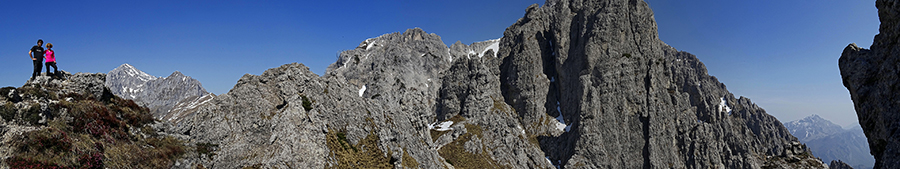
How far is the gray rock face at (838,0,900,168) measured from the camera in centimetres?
1764

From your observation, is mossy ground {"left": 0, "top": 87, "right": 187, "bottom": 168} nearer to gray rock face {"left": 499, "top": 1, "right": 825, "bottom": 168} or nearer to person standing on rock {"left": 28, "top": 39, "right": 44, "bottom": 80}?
person standing on rock {"left": 28, "top": 39, "right": 44, "bottom": 80}

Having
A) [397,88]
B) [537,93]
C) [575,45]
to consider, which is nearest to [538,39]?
[575,45]

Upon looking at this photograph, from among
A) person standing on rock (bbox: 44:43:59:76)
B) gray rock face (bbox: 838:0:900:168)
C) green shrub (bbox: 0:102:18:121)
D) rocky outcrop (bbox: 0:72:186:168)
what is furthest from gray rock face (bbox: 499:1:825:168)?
green shrub (bbox: 0:102:18:121)

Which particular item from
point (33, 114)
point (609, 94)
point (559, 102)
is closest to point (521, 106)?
point (559, 102)

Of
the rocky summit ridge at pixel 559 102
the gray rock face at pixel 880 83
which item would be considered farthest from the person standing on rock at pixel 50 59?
the gray rock face at pixel 880 83

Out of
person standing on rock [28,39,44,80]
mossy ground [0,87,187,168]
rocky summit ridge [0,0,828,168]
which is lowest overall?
mossy ground [0,87,187,168]

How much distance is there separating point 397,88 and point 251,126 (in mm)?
84886

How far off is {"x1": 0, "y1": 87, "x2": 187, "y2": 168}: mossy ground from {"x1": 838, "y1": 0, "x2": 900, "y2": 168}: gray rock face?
36116 millimetres

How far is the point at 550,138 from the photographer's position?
119750mm

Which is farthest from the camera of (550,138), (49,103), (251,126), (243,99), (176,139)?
(550,138)

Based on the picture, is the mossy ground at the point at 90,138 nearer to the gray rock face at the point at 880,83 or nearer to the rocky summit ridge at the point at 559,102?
the rocky summit ridge at the point at 559,102

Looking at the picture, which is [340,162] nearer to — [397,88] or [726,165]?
[397,88]

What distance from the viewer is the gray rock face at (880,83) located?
17641mm

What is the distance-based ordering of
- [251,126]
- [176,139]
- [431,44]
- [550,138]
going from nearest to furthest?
[176,139]
[251,126]
[550,138]
[431,44]
